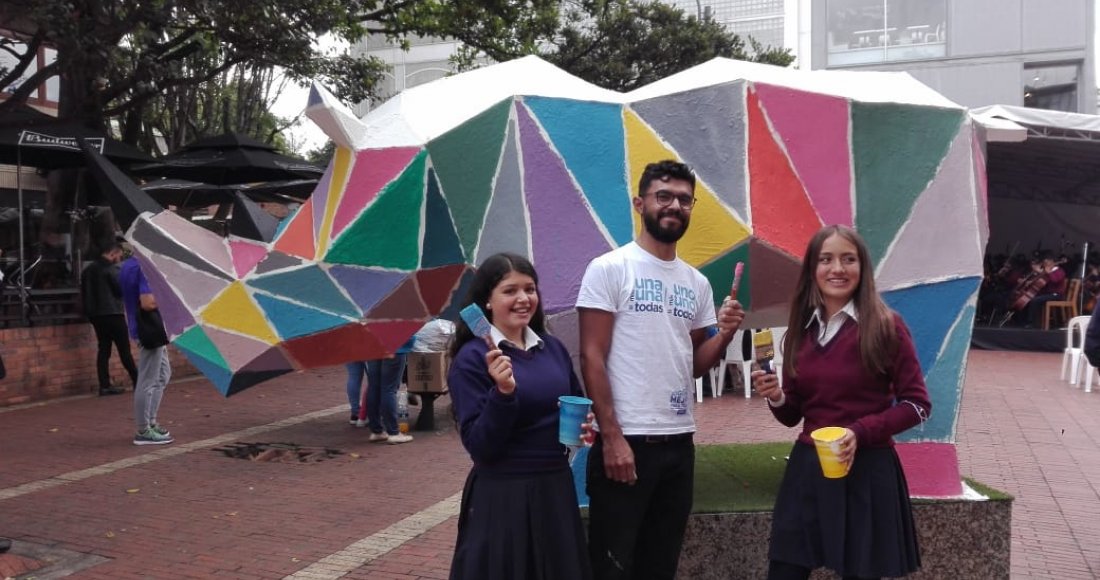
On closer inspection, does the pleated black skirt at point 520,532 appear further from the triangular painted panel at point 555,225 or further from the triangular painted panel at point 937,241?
the triangular painted panel at point 937,241

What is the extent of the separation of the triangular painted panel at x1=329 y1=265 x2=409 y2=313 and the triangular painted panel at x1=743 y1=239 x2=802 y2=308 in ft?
4.96

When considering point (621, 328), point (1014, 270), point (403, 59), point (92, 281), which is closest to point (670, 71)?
point (1014, 270)

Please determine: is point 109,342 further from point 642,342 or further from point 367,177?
point 642,342

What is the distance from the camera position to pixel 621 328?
3.04m

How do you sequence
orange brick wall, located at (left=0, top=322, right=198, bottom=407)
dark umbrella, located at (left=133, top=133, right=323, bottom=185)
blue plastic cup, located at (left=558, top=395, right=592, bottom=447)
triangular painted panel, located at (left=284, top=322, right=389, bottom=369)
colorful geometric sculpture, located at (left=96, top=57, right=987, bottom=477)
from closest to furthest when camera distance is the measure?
blue plastic cup, located at (left=558, top=395, right=592, bottom=447) → colorful geometric sculpture, located at (left=96, top=57, right=987, bottom=477) → triangular painted panel, located at (left=284, top=322, right=389, bottom=369) → orange brick wall, located at (left=0, top=322, right=198, bottom=407) → dark umbrella, located at (left=133, top=133, right=323, bottom=185)

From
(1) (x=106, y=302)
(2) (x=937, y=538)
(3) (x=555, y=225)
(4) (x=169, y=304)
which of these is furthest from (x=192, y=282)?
(1) (x=106, y=302)

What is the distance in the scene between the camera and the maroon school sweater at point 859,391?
282cm

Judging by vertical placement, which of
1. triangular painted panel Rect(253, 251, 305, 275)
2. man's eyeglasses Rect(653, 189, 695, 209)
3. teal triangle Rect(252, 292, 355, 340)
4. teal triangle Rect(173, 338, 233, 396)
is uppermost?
man's eyeglasses Rect(653, 189, 695, 209)

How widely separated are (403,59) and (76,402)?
28.8 meters

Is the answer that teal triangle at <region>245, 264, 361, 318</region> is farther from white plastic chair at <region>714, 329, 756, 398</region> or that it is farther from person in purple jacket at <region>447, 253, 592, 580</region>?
white plastic chair at <region>714, 329, 756, 398</region>

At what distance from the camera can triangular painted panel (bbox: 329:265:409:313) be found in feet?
13.3

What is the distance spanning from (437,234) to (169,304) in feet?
3.90

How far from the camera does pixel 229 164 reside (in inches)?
416

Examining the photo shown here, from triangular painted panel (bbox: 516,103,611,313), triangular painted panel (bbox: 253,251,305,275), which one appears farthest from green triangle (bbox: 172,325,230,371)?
triangular painted panel (bbox: 516,103,611,313)
